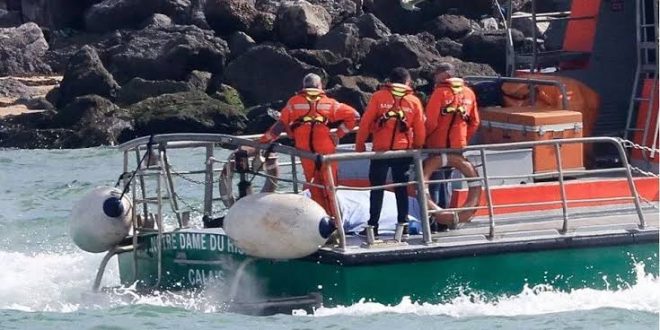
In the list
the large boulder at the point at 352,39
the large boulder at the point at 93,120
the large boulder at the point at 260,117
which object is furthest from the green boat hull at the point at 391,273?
the large boulder at the point at 352,39

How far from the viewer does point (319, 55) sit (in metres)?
27.0

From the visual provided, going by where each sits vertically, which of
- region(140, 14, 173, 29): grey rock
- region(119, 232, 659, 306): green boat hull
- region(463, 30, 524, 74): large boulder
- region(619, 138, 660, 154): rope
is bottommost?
region(119, 232, 659, 306): green boat hull

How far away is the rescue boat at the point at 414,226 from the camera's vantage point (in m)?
10.4

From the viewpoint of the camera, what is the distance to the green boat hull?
1043cm

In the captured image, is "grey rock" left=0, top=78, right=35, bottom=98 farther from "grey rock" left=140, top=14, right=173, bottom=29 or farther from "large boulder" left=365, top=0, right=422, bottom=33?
"large boulder" left=365, top=0, right=422, bottom=33

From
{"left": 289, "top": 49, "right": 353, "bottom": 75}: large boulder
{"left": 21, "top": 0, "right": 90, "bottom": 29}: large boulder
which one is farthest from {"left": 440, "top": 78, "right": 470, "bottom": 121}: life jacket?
{"left": 21, "top": 0, "right": 90, "bottom": 29}: large boulder

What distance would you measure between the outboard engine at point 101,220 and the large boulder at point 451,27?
1808 cm

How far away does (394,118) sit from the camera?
10672 millimetres

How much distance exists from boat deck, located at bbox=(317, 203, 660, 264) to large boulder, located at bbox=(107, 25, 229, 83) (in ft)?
53.3

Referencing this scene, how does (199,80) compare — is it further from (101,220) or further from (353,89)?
(101,220)

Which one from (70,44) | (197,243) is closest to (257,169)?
(197,243)

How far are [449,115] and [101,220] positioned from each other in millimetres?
2694

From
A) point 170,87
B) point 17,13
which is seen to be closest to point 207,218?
point 170,87

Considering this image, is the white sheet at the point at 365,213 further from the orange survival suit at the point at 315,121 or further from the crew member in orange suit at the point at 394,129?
the orange survival suit at the point at 315,121
